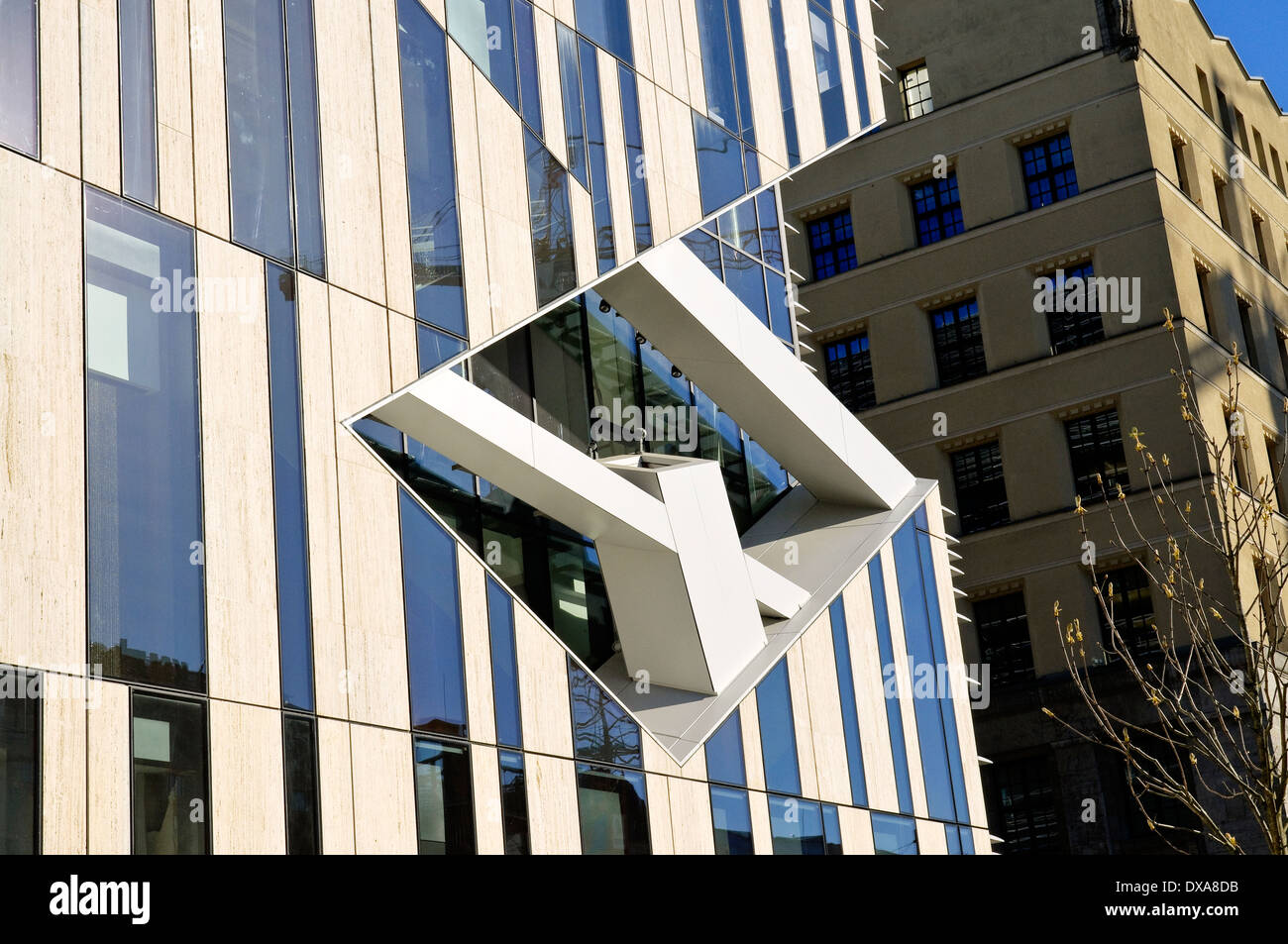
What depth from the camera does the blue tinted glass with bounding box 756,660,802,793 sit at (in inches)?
820

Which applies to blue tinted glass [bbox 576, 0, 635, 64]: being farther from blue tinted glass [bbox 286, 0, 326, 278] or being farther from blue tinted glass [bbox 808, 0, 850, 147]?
blue tinted glass [bbox 808, 0, 850, 147]

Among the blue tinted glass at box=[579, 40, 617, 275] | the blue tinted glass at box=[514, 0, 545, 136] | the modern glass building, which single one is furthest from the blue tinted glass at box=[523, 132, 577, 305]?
the blue tinted glass at box=[579, 40, 617, 275]

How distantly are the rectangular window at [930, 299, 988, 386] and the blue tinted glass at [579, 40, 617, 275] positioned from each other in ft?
89.2

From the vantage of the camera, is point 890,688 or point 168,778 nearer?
point 168,778

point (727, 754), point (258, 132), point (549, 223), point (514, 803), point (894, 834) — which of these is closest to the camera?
point (258, 132)

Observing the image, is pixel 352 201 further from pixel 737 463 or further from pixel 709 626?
pixel 737 463

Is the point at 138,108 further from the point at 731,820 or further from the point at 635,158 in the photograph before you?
the point at 731,820

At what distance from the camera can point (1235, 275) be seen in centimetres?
4600

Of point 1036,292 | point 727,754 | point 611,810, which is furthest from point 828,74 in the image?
point 1036,292

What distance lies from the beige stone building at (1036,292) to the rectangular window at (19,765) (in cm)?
3308

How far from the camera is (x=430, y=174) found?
1602cm

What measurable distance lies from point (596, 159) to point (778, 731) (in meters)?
8.17

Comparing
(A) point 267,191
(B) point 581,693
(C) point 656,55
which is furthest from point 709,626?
(A) point 267,191

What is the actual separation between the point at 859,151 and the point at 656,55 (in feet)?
92.2
